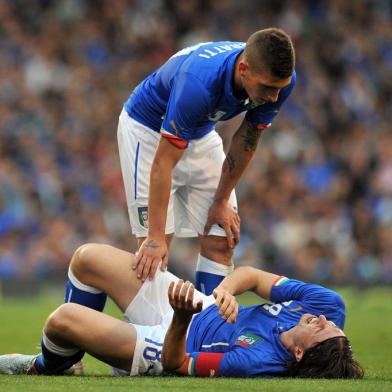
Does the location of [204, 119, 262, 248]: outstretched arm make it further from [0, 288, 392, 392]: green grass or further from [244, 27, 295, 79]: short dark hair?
[0, 288, 392, 392]: green grass

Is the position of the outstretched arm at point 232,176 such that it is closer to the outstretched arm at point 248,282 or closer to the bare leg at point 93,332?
the outstretched arm at point 248,282

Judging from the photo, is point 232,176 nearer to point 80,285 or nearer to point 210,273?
point 210,273

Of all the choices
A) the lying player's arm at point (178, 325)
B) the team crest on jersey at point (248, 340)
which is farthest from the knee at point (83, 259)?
the team crest on jersey at point (248, 340)

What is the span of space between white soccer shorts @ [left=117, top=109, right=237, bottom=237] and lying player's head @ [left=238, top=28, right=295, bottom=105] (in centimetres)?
118

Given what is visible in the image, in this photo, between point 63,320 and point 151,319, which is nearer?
point 63,320

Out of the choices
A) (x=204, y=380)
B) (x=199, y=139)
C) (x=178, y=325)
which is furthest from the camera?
(x=199, y=139)

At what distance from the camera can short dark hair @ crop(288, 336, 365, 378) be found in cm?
604

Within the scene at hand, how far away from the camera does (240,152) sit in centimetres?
751

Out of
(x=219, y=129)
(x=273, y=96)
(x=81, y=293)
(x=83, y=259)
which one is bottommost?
(x=219, y=129)

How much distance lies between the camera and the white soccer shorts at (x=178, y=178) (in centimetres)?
756

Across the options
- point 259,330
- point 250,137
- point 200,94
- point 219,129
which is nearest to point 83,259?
point 259,330

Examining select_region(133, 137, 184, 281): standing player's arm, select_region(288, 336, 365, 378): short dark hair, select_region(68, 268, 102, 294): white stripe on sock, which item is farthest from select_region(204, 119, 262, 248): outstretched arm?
select_region(288, 336, 365, 378): short dark hair

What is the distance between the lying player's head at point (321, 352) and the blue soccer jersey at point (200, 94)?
1.39 metres

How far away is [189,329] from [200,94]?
138 cm
